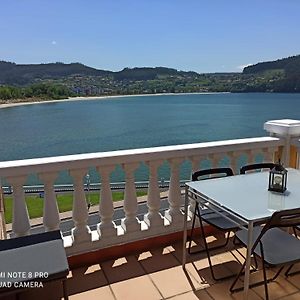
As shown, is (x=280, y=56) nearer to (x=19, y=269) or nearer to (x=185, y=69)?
(x=185, y=69)

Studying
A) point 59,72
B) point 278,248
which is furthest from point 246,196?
point 59,72

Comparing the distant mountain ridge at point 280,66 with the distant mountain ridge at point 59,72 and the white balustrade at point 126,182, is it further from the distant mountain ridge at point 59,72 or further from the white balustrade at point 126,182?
the white balustrade at point 126,182

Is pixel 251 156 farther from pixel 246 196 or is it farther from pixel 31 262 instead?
pixel 31 262

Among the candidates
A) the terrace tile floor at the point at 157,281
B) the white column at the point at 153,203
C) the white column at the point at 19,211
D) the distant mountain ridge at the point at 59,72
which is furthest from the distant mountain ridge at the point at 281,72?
the white column at the point at 19,211

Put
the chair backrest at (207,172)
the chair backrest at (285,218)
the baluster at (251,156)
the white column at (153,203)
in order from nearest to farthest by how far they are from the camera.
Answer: the chair backrest at (285,218) < the chair backrest at (207,172) < the white column at (153,203) < the baluster at (251,156)

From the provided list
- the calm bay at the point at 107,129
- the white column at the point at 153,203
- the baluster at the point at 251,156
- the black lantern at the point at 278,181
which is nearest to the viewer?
the black lantern at the point at 278,181

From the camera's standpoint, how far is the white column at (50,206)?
87.7 inches

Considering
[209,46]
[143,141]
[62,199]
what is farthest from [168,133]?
[62,199]

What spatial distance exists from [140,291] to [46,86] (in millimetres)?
63567

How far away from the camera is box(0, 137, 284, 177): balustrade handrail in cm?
209

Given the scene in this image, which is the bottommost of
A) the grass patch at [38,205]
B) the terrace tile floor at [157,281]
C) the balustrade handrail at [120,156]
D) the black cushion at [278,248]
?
the grass patch at [38,205]

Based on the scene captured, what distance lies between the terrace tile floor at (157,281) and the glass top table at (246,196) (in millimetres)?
174

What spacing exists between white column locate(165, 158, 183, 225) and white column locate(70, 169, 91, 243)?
76 centimetres

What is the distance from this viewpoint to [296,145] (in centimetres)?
296
